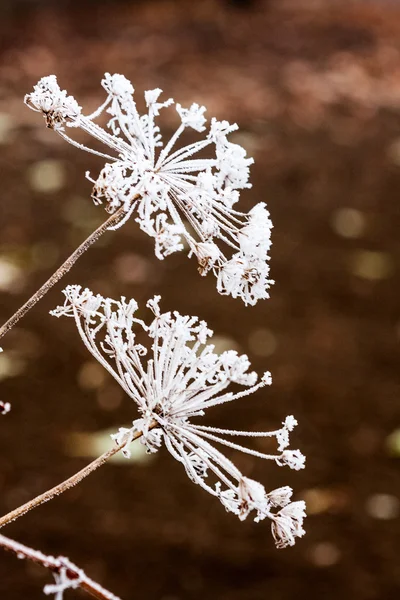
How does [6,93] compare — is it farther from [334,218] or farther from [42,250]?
[334,218]

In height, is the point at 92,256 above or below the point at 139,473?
above

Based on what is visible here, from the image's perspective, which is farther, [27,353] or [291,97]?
[291,97]

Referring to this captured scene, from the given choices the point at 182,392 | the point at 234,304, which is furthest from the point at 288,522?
the point at 234,304

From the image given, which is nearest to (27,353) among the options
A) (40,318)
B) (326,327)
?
(40,318)

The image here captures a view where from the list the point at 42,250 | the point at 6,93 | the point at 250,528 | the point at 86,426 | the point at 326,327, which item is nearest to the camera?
the point at 250,528

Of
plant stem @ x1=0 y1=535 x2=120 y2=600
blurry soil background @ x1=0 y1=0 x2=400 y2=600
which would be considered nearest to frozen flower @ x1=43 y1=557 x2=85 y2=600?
plant stem @ x1=0 y1=535 x2=120 y2=600

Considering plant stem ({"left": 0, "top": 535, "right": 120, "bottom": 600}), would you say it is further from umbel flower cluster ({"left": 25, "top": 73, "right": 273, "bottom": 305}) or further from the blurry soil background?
the blurry soil background

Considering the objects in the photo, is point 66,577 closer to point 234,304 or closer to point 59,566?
point 59,566
